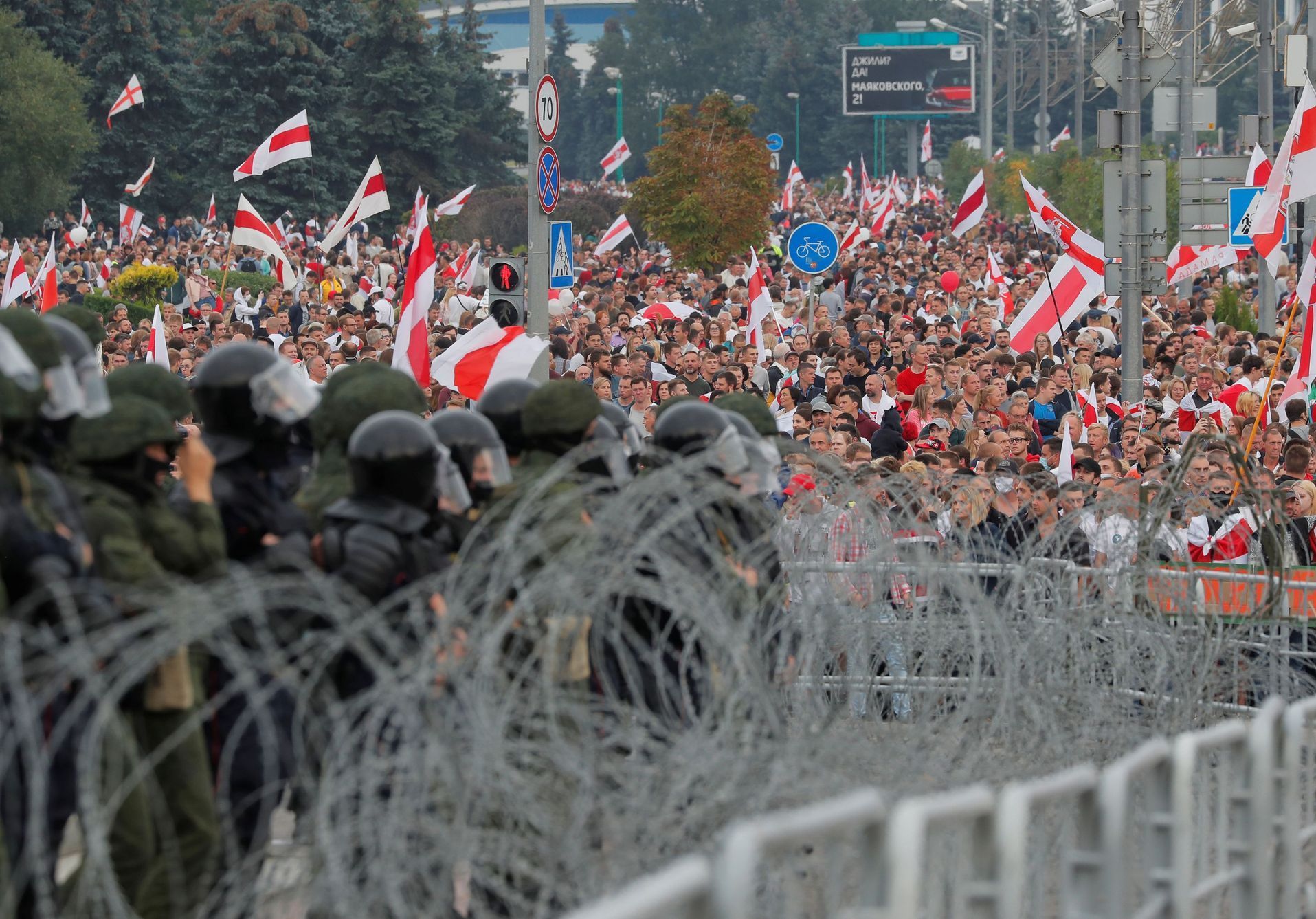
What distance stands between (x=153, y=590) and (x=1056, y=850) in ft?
7.48

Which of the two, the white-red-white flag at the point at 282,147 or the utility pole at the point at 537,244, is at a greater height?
the white-red-white flag at the point at 282,147

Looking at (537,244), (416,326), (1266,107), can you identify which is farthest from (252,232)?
(1266,107)

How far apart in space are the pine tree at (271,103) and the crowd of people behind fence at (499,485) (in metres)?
37.8

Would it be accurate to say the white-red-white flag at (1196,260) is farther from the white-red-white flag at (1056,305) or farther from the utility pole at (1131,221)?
the utility pole at (1131,221)

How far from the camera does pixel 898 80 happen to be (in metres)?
97.2

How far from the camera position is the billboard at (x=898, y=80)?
316 feet

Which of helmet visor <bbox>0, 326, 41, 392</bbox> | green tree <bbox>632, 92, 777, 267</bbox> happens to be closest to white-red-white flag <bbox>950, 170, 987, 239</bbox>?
green tree <bbox>632, 92, 777, 267</bbox>

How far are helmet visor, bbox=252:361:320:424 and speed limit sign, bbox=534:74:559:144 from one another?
400 inches

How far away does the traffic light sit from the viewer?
586 inches

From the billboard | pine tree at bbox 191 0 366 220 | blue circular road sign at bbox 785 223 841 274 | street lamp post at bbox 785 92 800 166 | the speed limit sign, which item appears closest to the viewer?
the speed limit sign

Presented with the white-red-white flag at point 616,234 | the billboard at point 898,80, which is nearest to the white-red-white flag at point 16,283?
the white-red-white flag at point 616,234

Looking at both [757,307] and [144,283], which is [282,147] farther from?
[144,283]

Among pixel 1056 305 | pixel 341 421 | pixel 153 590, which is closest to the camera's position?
pixel 153 590

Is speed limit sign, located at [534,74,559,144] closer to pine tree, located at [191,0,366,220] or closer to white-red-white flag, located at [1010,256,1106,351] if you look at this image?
white-red-white flag, located at [1010,256,1106,351]
